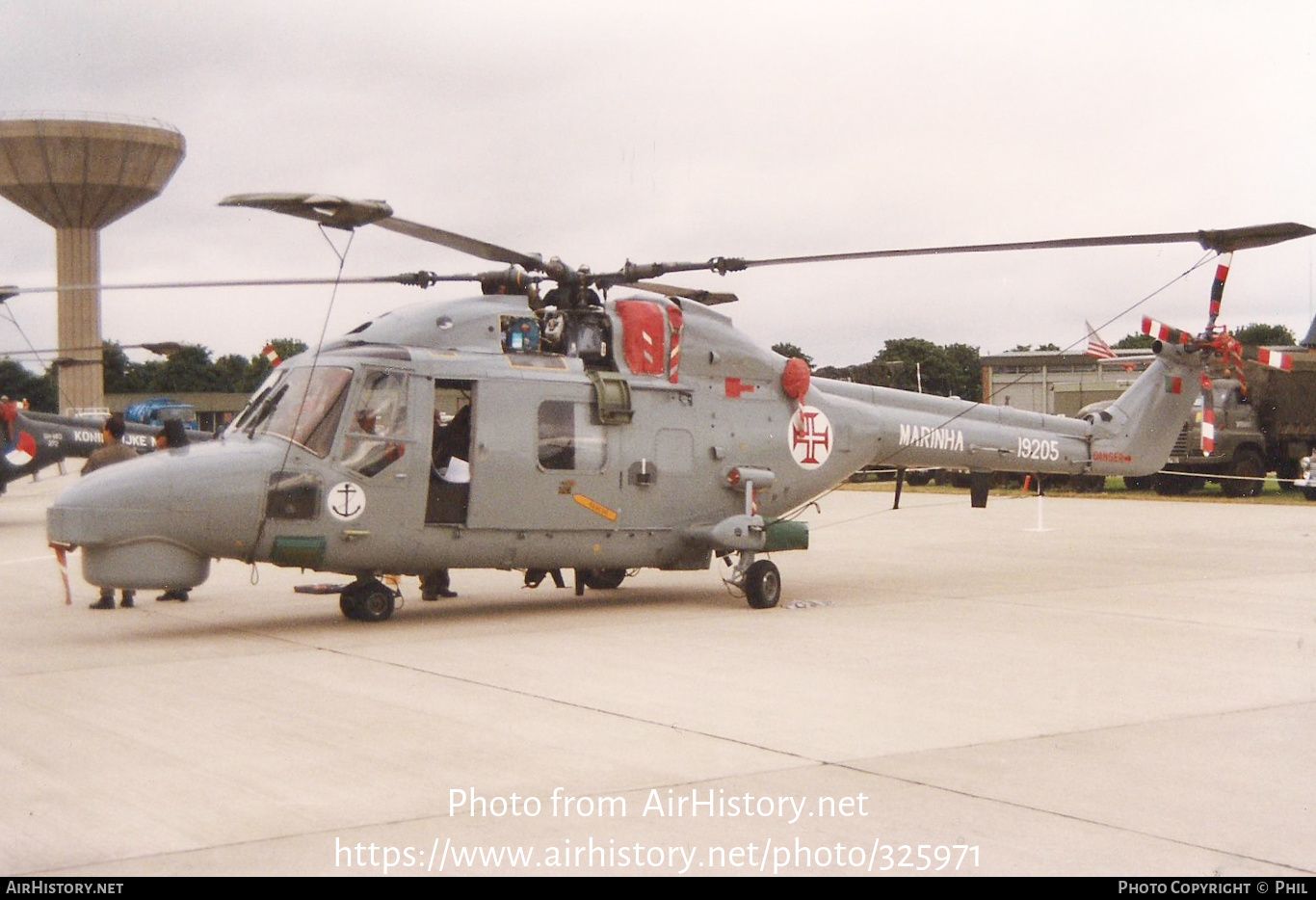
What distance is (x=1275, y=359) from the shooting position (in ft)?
58.0

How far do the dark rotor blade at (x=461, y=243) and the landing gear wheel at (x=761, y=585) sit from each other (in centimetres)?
332

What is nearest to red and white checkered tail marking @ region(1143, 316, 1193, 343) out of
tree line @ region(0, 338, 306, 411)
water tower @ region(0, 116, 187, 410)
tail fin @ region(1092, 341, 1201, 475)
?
tail fin @ region(1092, 341, 1201, 475)

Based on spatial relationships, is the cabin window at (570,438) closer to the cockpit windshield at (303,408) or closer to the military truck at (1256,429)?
the cockpit windshield at (303,408)

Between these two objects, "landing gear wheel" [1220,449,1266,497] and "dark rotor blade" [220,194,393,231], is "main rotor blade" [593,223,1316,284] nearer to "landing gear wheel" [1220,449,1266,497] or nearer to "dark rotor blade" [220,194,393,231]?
"dark rotor blade" [220,194,393,231]

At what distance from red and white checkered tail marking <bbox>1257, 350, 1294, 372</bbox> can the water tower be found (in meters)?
78.7

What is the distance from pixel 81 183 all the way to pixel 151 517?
8907 centimetres

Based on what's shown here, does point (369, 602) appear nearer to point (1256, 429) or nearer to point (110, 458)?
point (110, 458)

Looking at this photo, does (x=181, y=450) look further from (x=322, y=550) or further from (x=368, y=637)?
(x=368, y=637)

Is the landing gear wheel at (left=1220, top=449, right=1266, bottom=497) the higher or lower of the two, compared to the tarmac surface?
higher

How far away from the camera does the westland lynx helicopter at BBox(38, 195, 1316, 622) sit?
9.98m

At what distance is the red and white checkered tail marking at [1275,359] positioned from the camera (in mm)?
16625

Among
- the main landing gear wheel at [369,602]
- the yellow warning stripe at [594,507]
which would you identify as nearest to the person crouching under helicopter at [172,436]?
the main landing gear wheel at [369,602]

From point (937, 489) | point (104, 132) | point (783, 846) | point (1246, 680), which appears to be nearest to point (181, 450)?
point (783, 846)

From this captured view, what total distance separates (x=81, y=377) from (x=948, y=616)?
301ft
